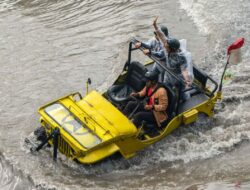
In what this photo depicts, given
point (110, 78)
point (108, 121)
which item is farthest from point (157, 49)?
point (108, 121)

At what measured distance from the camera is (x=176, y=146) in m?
9.07

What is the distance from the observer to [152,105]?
8.66 meters

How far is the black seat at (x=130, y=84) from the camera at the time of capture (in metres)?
9.30

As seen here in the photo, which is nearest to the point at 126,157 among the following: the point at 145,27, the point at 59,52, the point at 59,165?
the point at 59,165

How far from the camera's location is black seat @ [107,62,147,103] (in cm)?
930

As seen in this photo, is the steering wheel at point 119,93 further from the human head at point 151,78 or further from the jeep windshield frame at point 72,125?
the jeep windshield frame at point 72,125

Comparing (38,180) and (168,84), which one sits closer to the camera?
(38,180)

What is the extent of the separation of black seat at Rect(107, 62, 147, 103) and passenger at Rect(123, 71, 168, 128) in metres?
0.45

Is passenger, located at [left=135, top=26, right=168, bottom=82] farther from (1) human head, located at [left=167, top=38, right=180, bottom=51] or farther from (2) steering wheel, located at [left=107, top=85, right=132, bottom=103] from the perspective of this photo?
(2) steering wheel, located at [left=107, top=85, right=132, bottom=103]

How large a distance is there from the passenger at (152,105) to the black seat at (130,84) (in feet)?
1.47

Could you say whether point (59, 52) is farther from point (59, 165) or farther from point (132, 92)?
point (59, 165)

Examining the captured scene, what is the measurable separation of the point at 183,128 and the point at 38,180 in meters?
3.18

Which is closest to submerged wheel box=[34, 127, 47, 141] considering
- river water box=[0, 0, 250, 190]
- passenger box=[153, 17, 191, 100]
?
river water box=[0, 0, 250, 190]

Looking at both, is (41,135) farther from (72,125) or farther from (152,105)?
(152,105)
